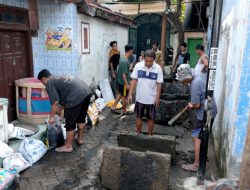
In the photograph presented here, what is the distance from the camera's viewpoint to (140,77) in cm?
528

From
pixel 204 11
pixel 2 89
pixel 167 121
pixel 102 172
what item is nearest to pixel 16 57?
pixel 2 89

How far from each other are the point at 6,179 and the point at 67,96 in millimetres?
1833

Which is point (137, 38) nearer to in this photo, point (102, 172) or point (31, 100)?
point (31, 100)

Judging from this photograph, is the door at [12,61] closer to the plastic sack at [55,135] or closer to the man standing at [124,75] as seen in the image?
the plastic sack at [55,135]

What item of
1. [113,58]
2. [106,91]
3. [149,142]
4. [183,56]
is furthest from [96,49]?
[149,142]

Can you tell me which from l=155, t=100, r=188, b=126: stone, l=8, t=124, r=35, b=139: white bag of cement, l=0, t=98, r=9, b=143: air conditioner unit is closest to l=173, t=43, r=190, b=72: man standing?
l=155, t=100, r=188, b=126: stone

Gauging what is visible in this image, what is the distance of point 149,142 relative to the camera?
4438 mm

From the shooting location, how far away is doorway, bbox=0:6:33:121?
5371 mm

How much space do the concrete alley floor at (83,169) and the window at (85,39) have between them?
2.92 m

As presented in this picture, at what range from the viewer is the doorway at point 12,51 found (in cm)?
537

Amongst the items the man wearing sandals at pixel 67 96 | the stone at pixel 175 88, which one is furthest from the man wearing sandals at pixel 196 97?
the stone at pixel 175 88

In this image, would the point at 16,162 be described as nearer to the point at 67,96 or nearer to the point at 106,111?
the point at 67,96

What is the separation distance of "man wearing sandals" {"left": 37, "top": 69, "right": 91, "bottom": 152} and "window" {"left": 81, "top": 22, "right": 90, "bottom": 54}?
10.1ft

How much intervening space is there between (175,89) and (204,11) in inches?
379
